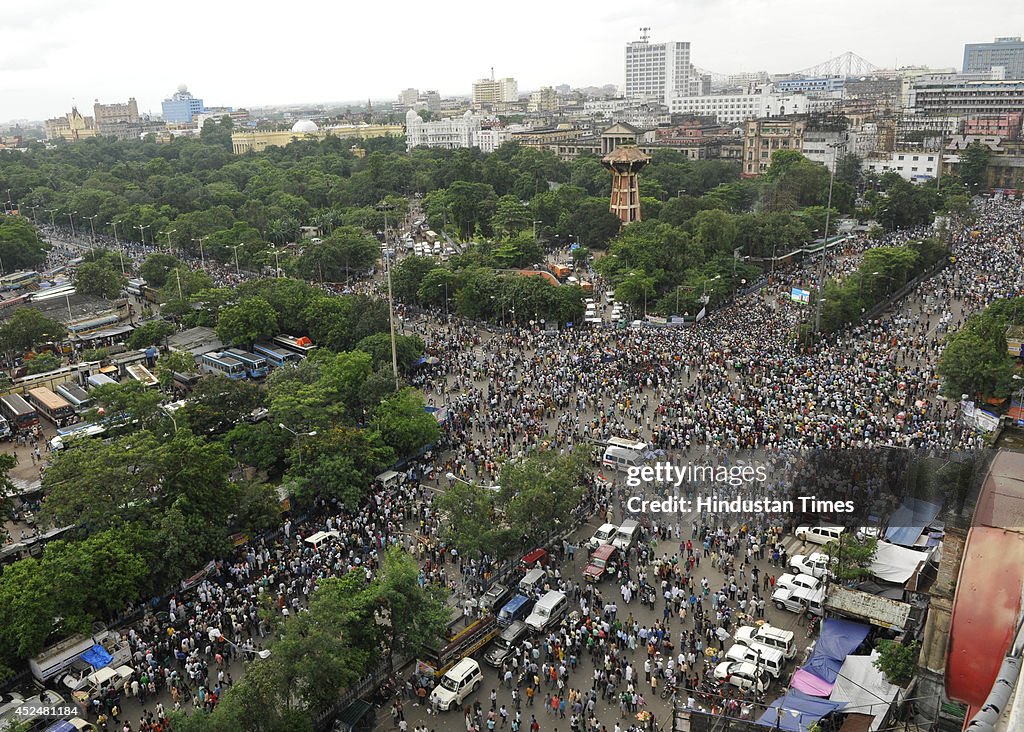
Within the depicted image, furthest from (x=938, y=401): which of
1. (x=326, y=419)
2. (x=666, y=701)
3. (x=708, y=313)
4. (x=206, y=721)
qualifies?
(x=206, y=721)

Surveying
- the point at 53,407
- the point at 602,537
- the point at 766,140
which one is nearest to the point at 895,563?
the point at 602,537

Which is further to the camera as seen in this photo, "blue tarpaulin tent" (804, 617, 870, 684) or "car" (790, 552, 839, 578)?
"car" (790, 552, 839, 578)

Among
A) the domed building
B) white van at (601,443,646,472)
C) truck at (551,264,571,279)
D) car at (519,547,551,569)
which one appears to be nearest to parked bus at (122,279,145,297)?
truck at (551,264,571,279)

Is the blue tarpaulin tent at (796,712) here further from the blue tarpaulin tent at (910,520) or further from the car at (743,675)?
the blue tarpaulin tent at (910,520)

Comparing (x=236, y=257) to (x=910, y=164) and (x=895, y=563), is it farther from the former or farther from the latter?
(x=910, y=164)

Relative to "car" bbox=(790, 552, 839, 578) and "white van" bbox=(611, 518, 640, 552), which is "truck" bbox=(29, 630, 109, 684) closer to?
"white van" bbox=(611, 518, 640, 552)
